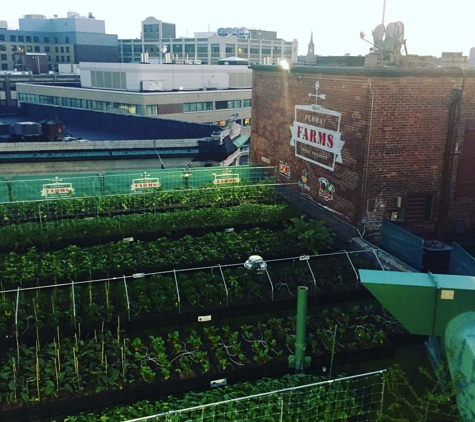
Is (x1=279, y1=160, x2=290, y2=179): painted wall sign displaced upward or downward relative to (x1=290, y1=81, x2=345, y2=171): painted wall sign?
downward

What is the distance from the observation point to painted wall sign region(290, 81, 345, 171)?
18.3m

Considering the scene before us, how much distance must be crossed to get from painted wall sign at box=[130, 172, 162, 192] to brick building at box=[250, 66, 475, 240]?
7536 mm

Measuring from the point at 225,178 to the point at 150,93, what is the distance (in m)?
28.0

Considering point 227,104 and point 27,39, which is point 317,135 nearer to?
point 227,104

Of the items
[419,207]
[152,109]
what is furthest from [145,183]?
[152,109]

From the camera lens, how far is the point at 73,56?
4547 inches

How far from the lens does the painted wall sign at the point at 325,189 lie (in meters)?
19.0

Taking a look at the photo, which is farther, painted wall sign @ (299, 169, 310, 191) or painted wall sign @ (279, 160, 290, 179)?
painted wall sign @ (279, 160, 290, 179)

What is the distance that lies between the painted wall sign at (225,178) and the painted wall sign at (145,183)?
2.72m

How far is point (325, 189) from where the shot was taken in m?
19.5

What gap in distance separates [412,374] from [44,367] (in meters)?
7.81

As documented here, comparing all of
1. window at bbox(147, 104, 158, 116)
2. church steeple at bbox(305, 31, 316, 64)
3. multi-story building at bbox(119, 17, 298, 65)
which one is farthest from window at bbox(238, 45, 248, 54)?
church steeple at bbox(305, 31, 316, 64)

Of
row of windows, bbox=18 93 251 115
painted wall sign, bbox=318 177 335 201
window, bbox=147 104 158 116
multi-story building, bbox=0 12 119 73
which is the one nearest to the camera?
painted wall sign, bbox=318 177 335 201

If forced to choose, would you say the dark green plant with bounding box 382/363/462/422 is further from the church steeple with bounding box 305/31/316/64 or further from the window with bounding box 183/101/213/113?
the window with bounding box 183/101/213/113
